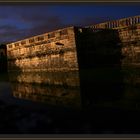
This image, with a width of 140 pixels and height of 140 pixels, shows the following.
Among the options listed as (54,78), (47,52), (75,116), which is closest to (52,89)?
(54,78)

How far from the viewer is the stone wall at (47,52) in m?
16.7

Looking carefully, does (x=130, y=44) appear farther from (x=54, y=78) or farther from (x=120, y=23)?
(x=54, y=78)

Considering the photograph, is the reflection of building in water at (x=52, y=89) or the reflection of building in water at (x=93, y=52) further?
the reflection of building in water at (x=93, y=52)

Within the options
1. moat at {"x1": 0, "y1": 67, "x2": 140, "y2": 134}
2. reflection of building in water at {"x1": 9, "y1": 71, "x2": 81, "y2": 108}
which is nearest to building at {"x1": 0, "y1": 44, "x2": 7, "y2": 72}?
reflection of building in water at {"x1": 9, "y1": 71, "x2": 81, "y2": 108}

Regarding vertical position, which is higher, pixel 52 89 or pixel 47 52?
pixel 47 52

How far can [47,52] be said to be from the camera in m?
Answer: 19.6

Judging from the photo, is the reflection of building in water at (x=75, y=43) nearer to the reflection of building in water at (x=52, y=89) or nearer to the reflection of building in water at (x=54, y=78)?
the reflection of building in water at (x=54, y=78)

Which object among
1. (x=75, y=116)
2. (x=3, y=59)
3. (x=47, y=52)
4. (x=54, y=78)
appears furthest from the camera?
(x=3, y=59)

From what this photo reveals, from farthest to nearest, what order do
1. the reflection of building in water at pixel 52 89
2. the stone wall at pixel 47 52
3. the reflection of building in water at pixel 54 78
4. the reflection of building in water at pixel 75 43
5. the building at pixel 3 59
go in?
the building at pixel 3 59 → the stone wall at pixel 47 52 → the reflection of building in water at pixel 75 43 → the reflection of building in water at pixel 54 78 → the reflection of building in water at pixel 52 89

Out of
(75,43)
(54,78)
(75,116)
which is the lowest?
(75,116)

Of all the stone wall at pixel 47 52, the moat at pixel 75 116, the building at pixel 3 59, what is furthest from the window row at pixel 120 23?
the building at pixel 3 59

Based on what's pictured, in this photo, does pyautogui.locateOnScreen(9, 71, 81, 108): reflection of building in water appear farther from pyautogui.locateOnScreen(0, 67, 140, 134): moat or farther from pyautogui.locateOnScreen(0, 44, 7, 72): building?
pyautogui.locateOnScreen(0, 44, 7, 72): building

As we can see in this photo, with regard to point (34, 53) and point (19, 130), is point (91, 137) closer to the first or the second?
point (19, 130)

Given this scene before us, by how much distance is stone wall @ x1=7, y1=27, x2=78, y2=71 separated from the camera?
54.9ft
